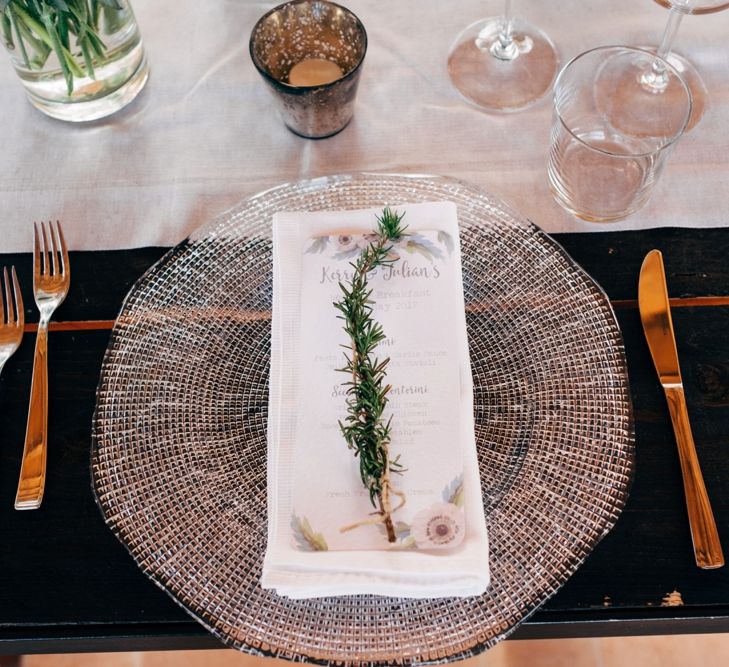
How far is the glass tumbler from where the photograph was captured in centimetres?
74

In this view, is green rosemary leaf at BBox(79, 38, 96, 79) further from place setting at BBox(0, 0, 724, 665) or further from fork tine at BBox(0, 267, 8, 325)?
fork tine at BBox(0, 267, 8, 325)

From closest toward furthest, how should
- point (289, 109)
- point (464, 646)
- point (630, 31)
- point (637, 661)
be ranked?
point (464, 646) → point (289, 109) → point (630, 31) → point (637, 661)

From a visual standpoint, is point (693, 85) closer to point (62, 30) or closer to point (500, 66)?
point (500, 66)

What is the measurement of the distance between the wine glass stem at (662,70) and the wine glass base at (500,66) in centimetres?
10

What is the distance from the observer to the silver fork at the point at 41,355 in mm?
615

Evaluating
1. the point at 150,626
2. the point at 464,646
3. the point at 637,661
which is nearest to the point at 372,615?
the point at 464,646

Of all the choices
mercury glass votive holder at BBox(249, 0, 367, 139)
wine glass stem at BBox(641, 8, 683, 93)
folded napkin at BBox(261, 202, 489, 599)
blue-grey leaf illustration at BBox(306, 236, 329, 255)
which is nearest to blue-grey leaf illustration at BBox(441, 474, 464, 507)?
folded napkin at BBox(261, 202, 489, 599)

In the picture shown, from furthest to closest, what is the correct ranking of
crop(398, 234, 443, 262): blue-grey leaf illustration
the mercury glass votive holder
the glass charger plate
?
the mercury glass votive holder, crop(398, 234, 443, 262): blue-grey leaf illustration, the glass charger plate

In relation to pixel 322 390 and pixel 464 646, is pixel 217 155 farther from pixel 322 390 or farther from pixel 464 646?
pixel 464 646

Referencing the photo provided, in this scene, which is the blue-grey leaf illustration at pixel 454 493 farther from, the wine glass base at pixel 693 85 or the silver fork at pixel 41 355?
the wine glass base at pixel 693 85

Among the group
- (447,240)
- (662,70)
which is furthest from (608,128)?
(447,240)

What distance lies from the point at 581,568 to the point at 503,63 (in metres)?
0.55

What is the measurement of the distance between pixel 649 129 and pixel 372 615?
0.56m

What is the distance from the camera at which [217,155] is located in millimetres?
806
